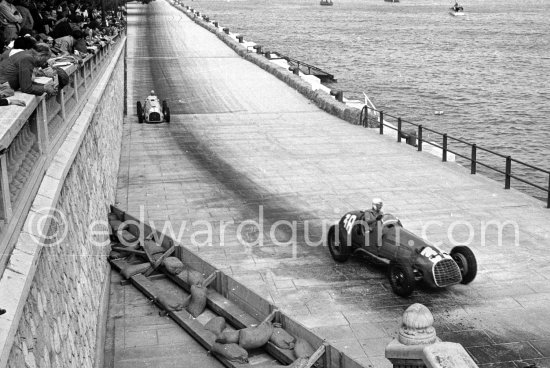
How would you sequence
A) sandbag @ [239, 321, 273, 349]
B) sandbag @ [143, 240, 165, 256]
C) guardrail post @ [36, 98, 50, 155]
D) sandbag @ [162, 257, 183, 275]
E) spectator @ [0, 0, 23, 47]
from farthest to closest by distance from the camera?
1. sandbag @ [143, 240, 165, 256]
2. sandbag @ [162, 257, 183, 275]
3. spectator @ [0, 0, 23, 47]
4. sandbag @ [239, 321, 273, 349]
5. guardrail post @ [36, 98, 50, 155]

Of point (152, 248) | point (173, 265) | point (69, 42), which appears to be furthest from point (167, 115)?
point (173, 265)

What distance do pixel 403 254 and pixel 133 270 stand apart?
18.0 feet

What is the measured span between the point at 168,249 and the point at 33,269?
9390 mm

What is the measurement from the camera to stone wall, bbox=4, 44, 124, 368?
7.02 m

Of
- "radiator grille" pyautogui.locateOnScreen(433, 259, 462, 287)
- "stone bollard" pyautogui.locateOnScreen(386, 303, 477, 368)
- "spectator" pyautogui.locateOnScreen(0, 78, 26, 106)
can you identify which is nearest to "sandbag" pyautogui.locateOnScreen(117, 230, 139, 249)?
"radiator grille" pyautogui.locateOnScreen(433, 259, 462, 287)

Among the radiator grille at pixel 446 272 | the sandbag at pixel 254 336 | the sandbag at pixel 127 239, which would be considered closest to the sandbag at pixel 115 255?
the sandbag at pixel 127 239

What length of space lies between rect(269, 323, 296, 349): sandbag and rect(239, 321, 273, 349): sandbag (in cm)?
8

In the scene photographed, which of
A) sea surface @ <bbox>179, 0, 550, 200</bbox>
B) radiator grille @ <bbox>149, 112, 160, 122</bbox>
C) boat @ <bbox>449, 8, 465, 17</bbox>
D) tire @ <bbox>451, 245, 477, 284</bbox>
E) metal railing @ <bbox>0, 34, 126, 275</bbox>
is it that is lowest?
sea surface @ <bbox>179, 0, 550, 200</bbox>

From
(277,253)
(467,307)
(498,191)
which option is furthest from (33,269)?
(498,191)

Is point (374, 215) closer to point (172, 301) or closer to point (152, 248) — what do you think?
point (172, 301)

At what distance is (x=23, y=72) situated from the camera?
9695 millimetres

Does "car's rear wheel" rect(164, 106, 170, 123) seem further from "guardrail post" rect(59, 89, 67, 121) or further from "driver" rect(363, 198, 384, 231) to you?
"guardrail post" rect(59, 89, 67, 121)

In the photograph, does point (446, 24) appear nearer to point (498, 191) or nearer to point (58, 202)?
point (498, 191)

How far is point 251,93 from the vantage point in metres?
38.9
